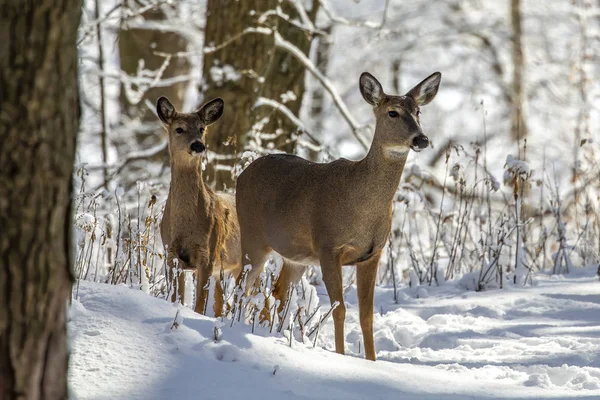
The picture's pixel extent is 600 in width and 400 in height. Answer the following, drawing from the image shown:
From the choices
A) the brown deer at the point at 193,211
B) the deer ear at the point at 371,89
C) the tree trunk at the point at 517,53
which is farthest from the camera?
the tree trunk at the point at 517,53

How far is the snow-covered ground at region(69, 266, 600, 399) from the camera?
12.1 feet

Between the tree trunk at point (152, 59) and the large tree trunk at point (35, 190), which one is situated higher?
the tree trunk at point (152, 59)

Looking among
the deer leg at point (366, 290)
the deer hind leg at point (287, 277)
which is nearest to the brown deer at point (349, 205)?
the deer leg at point (366, 290)

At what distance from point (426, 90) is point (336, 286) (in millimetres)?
1475

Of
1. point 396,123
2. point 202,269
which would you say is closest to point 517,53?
point 202,269

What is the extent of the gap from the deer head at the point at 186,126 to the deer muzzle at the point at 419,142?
174cm

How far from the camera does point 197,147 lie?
261 inches

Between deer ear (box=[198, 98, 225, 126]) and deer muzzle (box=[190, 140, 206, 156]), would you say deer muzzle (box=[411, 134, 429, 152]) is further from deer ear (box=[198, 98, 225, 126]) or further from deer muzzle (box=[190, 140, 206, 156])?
deer ear (box=[198, 98, 225, 126])

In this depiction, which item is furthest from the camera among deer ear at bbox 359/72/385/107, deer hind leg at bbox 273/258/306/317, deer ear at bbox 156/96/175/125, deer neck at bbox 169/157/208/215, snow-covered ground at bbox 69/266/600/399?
deer ear at bbox 156/96/175/125

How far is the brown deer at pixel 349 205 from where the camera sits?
552 centimetres

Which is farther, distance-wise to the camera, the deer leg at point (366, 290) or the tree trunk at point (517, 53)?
the tree trunk at point (517, 53)

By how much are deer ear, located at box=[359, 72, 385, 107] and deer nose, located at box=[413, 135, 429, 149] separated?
0.55m

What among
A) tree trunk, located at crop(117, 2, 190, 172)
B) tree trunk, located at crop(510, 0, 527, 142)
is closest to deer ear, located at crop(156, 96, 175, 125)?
tree trunk, located at crop(117, 2, 190, 172)

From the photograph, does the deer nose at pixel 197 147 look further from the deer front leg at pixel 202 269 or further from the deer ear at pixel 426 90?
the deer ear at pixel 426 90
